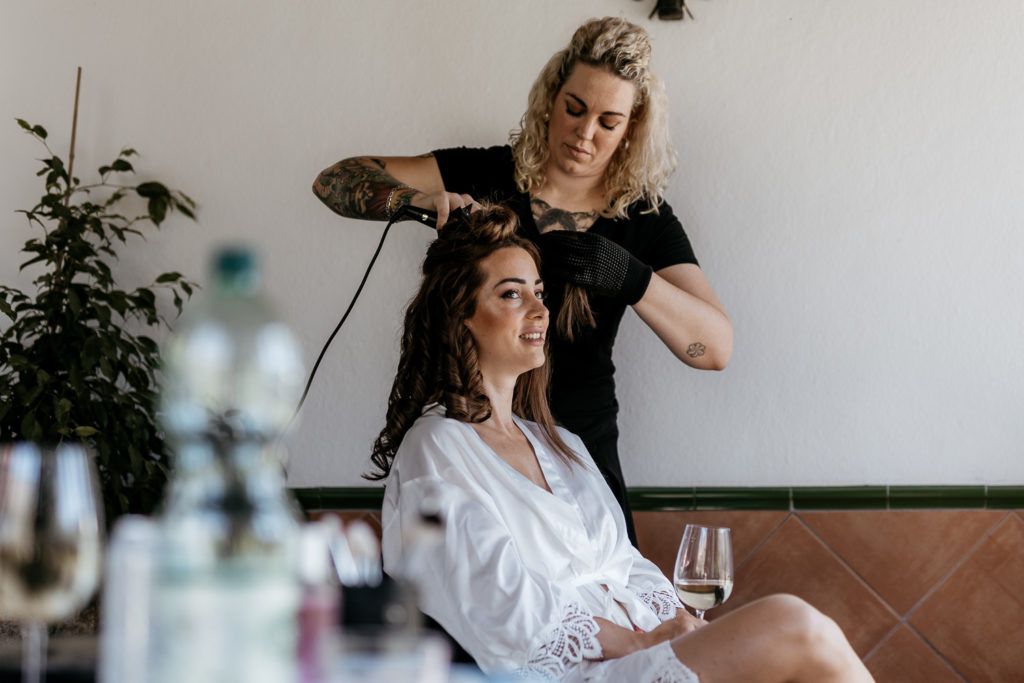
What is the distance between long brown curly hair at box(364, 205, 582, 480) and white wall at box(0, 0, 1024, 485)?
59 centimetres

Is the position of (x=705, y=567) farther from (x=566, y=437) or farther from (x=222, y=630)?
(x=222, y=630)

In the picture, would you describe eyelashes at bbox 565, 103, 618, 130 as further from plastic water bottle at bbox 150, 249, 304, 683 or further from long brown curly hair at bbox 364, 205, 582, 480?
plastic water bottle at bbox 150, 249, 304, 683

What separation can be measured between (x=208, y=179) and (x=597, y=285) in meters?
1.29

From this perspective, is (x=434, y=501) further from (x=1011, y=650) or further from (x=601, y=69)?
(x=1011, y=650)

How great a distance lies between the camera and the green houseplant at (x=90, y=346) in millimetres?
2514

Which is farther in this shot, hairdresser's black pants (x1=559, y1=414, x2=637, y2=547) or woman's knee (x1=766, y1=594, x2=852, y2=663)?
hairdresser's black pants (x1=559, y1=414, x2=637, y2=547)

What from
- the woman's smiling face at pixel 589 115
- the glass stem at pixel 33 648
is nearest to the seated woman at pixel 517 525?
the woman's smiling face at pixel 589 115

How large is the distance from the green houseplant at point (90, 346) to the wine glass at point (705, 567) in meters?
1.42

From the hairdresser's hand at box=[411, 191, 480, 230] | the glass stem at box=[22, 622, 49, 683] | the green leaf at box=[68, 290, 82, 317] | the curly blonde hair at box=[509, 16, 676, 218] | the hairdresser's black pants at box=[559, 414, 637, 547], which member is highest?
the curly blonde hair at box=[509, 16, 676, 218]

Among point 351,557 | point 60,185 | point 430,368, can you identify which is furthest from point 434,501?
point 60,185

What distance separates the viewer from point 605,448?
2.38 m

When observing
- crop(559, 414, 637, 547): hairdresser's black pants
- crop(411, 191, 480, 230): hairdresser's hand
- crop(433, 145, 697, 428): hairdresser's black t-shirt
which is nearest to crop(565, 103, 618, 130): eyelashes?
crop(433, 145, 697, 428): hairdresser's black t-shirt

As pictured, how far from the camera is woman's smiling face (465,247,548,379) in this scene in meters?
2.08

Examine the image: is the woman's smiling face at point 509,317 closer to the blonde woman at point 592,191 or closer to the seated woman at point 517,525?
the seated woman at point 517,525
